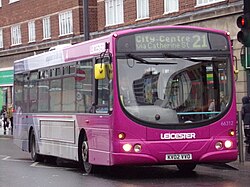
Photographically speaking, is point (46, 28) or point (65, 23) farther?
point (46, 28)

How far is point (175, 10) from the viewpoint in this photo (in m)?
29.9

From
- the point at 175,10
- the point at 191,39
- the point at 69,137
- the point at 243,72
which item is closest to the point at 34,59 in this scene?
the point at 69,137

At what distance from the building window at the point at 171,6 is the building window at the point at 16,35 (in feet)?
54.7

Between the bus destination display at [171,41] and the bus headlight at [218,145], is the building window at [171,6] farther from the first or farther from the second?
the bus headlight at [218,145]

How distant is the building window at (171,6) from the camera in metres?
30.0

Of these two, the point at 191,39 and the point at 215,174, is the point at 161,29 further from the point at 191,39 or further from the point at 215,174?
the point at 215,174

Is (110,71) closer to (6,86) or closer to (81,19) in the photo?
(81,19)

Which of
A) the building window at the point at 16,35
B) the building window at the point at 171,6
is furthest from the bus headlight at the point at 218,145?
the building window at the point at 16,35

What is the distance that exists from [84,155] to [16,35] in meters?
31.9

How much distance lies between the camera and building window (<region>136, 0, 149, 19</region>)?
3222 cm

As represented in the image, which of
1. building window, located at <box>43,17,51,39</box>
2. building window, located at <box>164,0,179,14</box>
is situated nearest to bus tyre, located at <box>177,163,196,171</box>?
building window, located at <box>164,0,179,14</box>

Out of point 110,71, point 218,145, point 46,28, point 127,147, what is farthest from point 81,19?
point 127,147

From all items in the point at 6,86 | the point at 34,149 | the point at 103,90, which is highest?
the point at 6,86

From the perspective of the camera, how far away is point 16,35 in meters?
45.7
